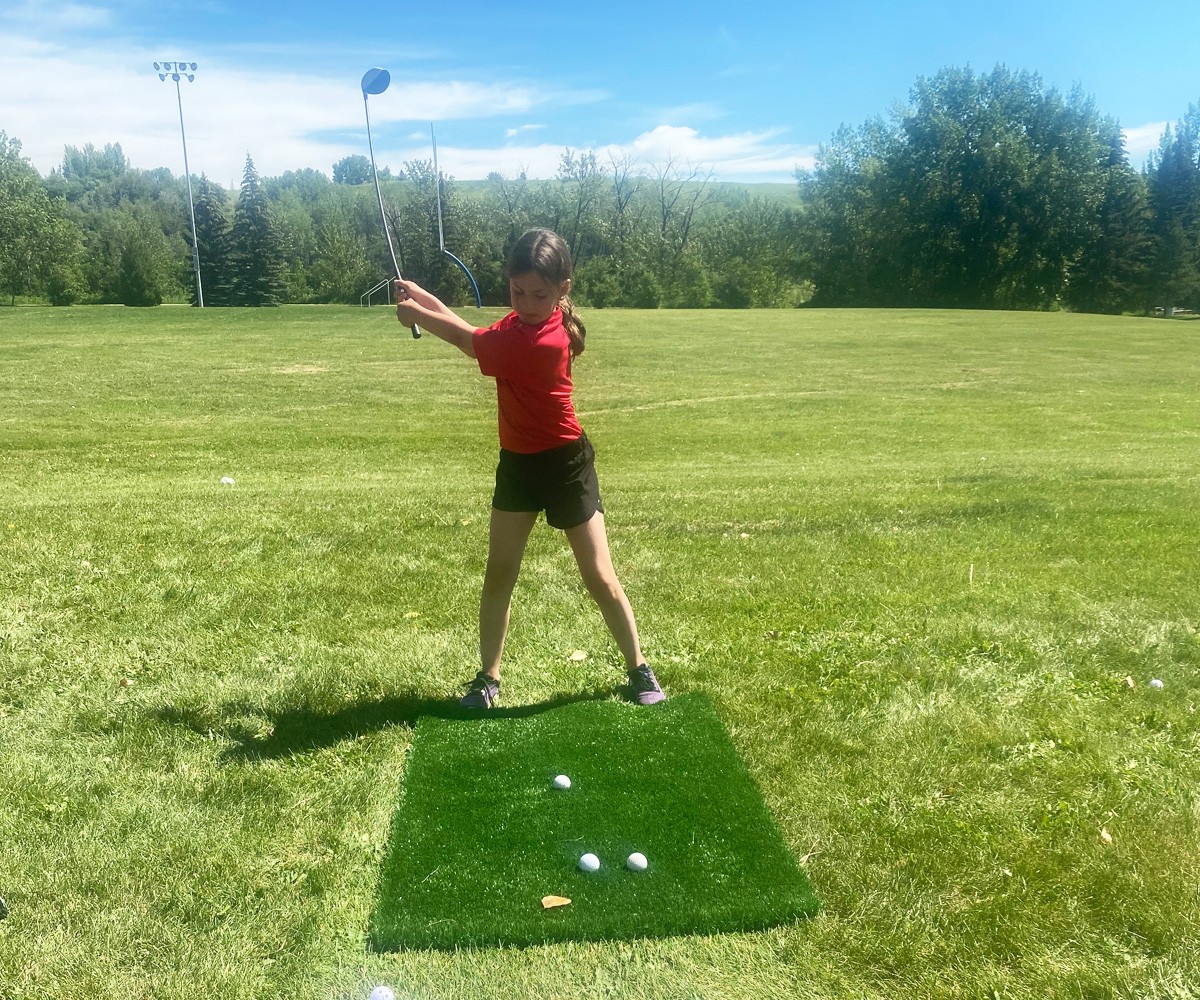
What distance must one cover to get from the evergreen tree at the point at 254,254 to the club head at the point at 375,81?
64.1 m

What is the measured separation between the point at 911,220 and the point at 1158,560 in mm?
66729

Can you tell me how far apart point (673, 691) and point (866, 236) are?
2758 inches

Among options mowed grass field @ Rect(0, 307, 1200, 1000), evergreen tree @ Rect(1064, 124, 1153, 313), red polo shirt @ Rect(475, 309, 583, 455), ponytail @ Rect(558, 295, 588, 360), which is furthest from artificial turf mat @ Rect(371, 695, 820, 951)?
evergreen tree @ Rect(1064, 124, 1153, 313)

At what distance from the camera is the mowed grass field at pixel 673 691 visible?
2.69 metres

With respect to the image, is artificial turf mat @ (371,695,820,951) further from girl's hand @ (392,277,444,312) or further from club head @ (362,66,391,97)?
club head @ (362,66,391,97)

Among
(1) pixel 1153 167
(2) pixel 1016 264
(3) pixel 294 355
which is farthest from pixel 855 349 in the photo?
(1) pixel 1153 167

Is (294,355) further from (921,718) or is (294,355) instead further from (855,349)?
(921,718)

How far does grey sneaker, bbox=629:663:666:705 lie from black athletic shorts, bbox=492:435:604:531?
0.77 metres

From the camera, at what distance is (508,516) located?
4070mm

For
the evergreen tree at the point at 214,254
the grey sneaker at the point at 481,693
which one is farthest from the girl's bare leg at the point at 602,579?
the evergreen tree at the point at 214,254

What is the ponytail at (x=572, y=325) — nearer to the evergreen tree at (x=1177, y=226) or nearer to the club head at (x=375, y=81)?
the club head at (x=375, y=81)

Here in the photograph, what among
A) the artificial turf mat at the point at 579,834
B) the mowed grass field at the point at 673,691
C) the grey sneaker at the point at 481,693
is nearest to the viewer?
the mowed grass field at the point at 673,691

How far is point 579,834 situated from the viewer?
10.7ft

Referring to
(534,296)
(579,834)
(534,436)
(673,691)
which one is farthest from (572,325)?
(579,834)
